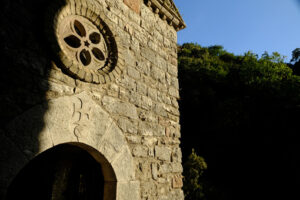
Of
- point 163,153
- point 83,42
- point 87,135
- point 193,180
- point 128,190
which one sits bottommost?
point 193,180

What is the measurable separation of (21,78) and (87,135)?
2.52 ft

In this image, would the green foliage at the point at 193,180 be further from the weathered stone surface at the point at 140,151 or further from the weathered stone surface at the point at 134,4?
the weathered stone surface at the point at 134,4

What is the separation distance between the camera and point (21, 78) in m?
1.73

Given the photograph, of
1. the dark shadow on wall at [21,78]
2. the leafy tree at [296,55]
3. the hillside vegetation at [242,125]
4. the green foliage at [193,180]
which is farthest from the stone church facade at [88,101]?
the leafy tree at [296,55]

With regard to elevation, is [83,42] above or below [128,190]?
above

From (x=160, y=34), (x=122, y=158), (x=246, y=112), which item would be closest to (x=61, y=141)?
(x=122, y=158)

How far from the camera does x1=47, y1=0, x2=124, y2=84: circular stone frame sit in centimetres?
203

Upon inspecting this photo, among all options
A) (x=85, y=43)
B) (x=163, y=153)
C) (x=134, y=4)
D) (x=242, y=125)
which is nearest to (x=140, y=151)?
(x=163, y=153)

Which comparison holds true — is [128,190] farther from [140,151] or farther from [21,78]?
[21,78]

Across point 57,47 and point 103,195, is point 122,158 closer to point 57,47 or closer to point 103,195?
point 103,195

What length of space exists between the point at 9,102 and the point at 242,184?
12163mm

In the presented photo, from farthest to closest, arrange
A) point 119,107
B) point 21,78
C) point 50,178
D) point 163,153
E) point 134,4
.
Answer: point 134,4 → point 50,178 → point 163,153 → point 119,107 → point 21,78

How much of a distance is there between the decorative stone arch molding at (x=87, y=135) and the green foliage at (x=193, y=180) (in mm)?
7710

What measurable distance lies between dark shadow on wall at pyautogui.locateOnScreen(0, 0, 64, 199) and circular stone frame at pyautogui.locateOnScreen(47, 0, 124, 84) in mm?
123
